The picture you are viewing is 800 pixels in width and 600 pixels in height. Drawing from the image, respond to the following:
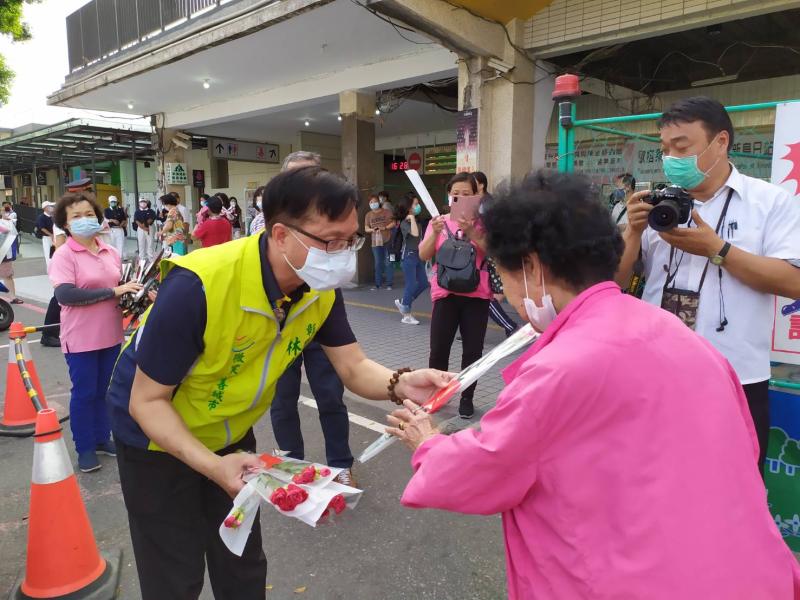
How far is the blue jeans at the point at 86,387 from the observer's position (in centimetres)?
364

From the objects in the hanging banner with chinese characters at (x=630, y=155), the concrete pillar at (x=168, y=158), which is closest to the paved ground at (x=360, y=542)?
the hanging banner with chinese characters at (x=630, y=155)

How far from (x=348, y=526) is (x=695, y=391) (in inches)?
92.4

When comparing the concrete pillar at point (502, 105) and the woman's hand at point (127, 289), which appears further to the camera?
the concrete pillar at point (502, 105)

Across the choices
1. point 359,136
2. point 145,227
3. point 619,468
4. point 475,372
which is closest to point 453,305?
point 475,372

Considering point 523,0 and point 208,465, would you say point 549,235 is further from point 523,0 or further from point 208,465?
point 523,0

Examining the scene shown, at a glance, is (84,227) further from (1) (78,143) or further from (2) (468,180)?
(1) (78,143)

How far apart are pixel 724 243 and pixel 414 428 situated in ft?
4.37

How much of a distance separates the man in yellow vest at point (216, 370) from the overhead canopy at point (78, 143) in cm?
1603

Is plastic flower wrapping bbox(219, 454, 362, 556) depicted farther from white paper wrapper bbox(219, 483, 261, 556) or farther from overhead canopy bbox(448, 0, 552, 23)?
overhead canopy bbox(448, 0, 552, 23)

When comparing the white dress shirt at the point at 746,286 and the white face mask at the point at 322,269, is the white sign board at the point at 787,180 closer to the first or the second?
the white dress shirt at the point at 746,286

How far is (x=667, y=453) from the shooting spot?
40.7 inches

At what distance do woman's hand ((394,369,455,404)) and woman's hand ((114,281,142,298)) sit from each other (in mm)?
2380

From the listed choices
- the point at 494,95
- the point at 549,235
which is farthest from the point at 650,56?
the point at 549,235

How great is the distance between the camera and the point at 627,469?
3.41 ft
